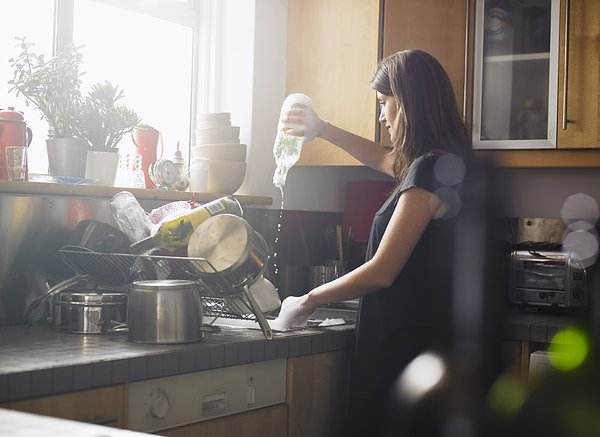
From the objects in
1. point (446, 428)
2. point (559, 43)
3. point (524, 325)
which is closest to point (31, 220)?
point (446, 428)

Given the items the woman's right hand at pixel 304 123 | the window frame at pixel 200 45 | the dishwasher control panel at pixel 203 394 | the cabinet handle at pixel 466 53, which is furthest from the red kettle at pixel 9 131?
the cabinet handle at pixel 466 53

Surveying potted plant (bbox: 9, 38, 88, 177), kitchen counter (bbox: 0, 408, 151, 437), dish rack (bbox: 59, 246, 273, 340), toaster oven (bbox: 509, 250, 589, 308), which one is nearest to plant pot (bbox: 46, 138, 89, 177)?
potted plant (bbox: 9, 38, 88, 177)

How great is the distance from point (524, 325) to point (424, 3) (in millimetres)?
1064

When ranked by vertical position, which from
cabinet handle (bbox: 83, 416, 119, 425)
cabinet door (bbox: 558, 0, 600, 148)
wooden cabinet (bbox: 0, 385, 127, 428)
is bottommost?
cabinet handle (bbox: 83, 416, 119, 425)

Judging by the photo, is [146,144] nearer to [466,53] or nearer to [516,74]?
[466,53]

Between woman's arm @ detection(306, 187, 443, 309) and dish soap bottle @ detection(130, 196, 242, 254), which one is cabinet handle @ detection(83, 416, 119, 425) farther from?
woman's arm @ detection(306, 187, 443, 309)

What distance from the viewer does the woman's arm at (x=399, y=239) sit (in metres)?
2.04

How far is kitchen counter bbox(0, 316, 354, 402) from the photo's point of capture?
1556mm

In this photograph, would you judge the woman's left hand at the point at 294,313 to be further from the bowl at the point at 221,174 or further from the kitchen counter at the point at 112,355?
the bowl at the point at 221,174

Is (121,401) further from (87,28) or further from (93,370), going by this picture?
(87,28)

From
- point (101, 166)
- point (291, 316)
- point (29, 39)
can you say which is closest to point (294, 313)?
point (291, 316)

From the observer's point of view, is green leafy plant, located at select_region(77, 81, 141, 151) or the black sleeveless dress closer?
the black sleeveless dress

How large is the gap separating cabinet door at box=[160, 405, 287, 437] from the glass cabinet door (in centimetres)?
123

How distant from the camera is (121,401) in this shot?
1698 millimetres
